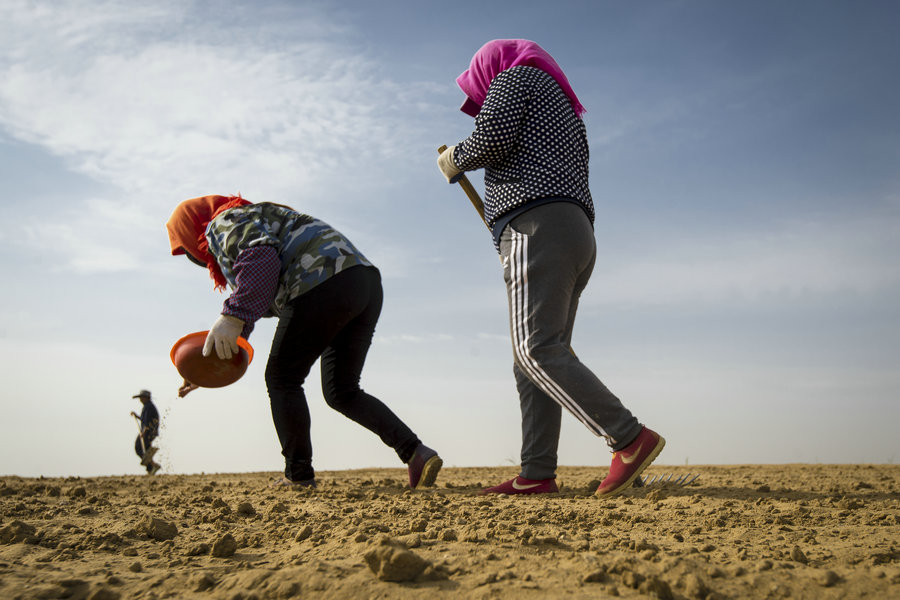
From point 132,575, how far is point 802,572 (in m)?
1.89

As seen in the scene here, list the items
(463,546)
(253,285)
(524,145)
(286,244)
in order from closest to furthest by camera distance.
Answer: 1. (463,546)
2. (524,145)
3. (253,285)
4. (286,244)

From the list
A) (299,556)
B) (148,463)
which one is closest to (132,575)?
(299,556)

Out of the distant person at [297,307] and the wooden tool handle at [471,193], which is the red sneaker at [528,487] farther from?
the wooden tool handle at [471,193]

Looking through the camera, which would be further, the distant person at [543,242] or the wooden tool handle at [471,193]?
the wooden tool handle at [471,193]

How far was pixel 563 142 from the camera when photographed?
3.30 metres

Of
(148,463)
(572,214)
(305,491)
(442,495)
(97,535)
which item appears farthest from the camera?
(148,463)

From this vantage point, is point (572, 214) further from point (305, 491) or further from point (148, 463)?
point (148, 463)

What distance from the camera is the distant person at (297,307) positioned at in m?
3.68

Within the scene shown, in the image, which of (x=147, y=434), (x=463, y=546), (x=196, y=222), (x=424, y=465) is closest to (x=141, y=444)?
(x=147, y=434)

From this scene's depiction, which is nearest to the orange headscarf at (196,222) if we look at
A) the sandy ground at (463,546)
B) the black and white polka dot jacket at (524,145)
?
the sandy ground at (463,546)

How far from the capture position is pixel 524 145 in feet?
10.7

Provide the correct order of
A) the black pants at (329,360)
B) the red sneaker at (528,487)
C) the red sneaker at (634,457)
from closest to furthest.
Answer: the red sneaker at (634,457)
the red sneaker at (528,487)
the black pants at (329,360)

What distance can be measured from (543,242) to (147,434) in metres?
8.48

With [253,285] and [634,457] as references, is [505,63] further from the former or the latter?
[634,457]
